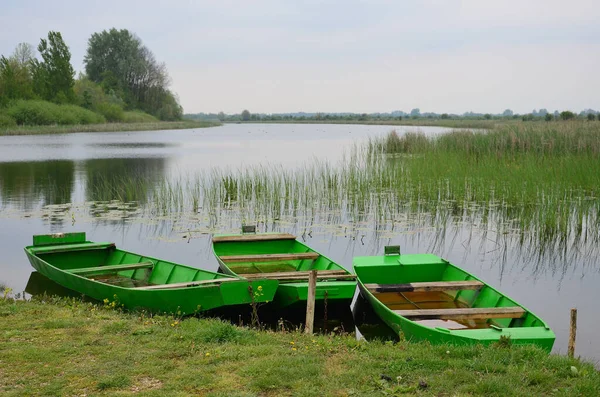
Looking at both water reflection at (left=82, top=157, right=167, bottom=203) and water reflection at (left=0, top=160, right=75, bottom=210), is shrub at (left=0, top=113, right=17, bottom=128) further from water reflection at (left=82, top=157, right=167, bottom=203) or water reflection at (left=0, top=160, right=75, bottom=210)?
water reflection at (left=82, top=157, right=167, bottom=203)

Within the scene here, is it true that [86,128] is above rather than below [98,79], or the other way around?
below

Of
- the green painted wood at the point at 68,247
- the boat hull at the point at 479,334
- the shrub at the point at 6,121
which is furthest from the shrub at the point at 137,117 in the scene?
the boat hull at the point at 479,334

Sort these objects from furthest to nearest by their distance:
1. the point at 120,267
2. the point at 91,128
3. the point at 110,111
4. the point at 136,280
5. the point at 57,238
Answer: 1. the point at 110,111
2. the point at 91,128
3. the point at 57,238
4. the point at 136,280
5. the point at 120,267

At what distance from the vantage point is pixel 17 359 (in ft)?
16.7

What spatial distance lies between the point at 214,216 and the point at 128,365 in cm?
953

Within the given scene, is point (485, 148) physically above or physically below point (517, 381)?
above

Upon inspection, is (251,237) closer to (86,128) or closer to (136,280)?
(136,280)

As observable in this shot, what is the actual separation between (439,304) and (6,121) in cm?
5249

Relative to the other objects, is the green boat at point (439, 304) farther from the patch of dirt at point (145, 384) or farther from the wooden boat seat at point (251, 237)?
the patch of dirt at point (145, 384)

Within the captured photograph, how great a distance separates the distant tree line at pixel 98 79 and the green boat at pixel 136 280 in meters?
48.4

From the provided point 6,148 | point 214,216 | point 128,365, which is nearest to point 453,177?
point 214,216

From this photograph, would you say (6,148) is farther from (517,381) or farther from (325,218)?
(517,381)

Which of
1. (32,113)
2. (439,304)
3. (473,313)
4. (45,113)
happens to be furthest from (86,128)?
(473,313)

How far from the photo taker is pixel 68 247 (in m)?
9.76
